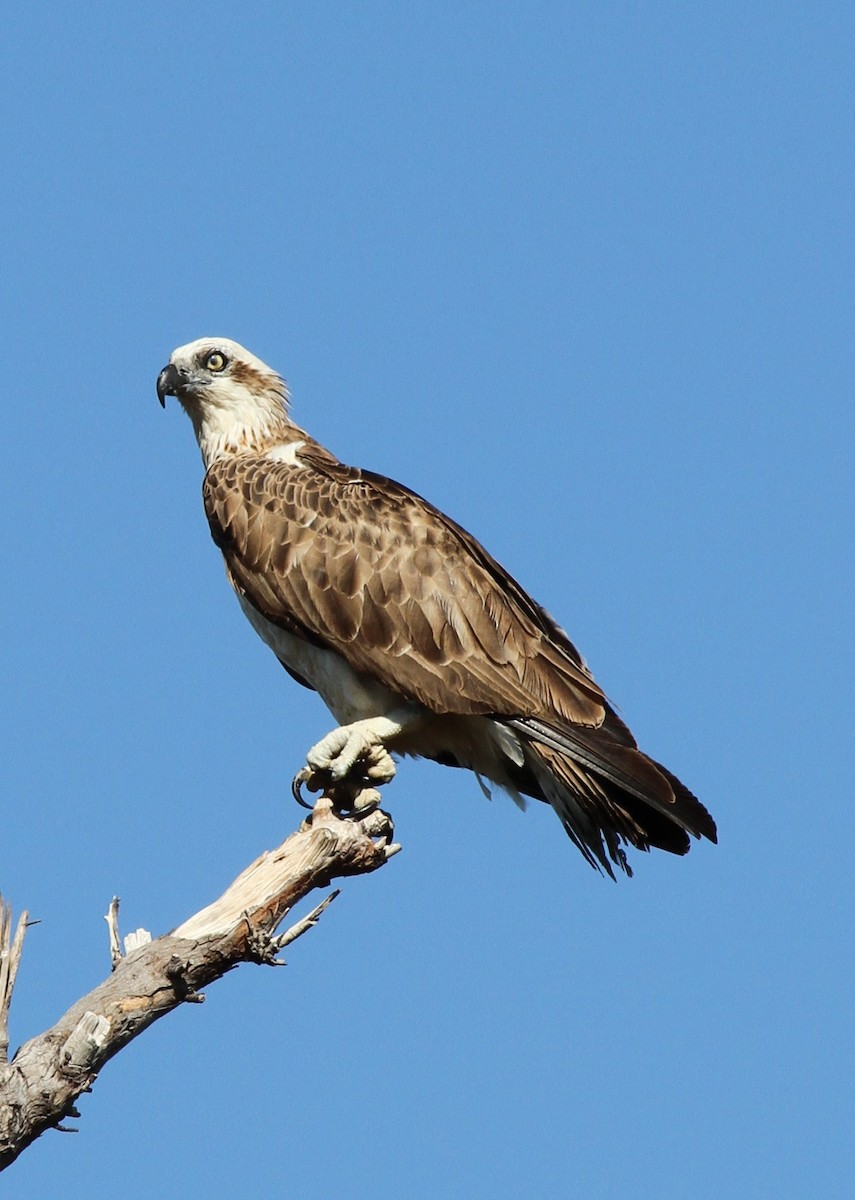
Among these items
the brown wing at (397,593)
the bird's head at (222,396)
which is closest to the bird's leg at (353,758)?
the brown wing at (397,593)

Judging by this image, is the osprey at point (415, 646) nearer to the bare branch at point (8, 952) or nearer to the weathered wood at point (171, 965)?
the weathered wood at point (171, 965)

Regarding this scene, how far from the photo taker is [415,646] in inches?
349

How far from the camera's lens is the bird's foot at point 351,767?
844 centimetres

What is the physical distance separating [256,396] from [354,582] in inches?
74.4

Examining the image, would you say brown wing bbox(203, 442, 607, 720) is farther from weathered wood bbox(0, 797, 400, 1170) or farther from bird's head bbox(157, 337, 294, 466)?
weathered wood bbox(0, 797, 400, 1170)

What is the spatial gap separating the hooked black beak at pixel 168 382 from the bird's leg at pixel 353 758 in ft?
8.88

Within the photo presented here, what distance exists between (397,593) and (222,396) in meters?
2.09

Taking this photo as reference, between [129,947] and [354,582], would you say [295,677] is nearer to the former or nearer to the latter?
[354,582]

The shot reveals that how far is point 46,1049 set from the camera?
240 inches

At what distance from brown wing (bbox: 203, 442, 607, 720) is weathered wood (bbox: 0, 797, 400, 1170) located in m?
1.47

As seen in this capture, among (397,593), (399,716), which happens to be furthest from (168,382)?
(399,716)

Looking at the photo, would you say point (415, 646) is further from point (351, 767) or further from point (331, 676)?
point (351, 767)

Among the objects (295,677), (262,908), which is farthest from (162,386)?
(262,908)

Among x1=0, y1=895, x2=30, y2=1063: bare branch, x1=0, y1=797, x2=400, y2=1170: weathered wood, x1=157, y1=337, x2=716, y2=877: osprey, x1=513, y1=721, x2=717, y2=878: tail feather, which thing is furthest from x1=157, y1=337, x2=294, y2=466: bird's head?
x1=0, y1=895, x2=30, y2=1063: bare branch
